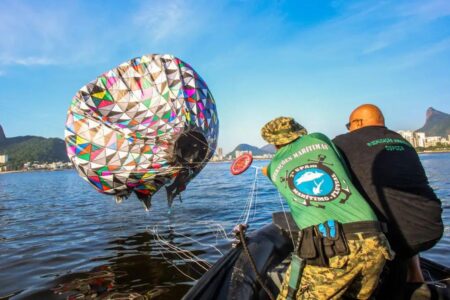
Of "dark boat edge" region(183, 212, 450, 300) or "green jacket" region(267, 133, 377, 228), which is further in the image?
"dark boat edge" region(183, 212, 450, 300)

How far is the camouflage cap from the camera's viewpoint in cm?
318

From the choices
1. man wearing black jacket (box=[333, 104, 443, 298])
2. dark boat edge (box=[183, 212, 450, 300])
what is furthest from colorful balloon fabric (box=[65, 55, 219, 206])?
man wearing black jacket (box=[333, 104, 443, 298])

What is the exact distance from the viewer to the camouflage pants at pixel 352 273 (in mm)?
2719

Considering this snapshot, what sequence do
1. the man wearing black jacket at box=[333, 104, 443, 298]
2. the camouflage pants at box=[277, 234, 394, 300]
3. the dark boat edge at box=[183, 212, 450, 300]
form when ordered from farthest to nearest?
1. the dark boat edge at box=[183, 212, 450, 300]
2. the man wearing black jacket at box=[333, 104, 443, 298]
3. the camouflage pants at box=[277, 234, 394, 300]

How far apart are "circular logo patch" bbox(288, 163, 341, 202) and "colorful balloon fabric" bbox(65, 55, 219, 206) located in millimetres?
5839

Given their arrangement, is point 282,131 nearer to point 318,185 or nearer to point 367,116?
point 318,185

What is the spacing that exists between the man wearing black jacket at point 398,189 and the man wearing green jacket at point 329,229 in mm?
295

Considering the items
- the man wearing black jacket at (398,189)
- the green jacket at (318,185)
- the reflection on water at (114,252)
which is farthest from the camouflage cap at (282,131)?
the reflection on water at (114,252)

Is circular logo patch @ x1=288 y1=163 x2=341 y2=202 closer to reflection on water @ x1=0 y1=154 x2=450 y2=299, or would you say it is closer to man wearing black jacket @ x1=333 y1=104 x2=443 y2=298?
man wearing black jacket @ x1=333 y1=104 x2=443 y2=298

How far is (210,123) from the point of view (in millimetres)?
10016

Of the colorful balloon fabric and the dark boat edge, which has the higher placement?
the colorful balloon fabric

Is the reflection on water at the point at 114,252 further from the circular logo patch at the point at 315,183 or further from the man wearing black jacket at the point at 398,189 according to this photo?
the man wearing black jacket at the point at 398,189

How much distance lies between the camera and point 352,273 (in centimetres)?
276

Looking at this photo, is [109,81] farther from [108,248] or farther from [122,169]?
[108,248]
